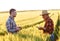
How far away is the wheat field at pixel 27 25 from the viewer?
2530 mm

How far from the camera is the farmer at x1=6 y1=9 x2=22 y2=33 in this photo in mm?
2547

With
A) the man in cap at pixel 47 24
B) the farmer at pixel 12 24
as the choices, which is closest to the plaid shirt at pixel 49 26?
the man in cap at pixel 47 24

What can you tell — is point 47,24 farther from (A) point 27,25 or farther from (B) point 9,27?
(B) point 9,27

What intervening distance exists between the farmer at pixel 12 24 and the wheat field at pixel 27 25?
0.12ft

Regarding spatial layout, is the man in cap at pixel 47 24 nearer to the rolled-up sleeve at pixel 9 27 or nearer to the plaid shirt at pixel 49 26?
→ the plaid shirt at pixel 49 26

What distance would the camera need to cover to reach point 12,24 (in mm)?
2557

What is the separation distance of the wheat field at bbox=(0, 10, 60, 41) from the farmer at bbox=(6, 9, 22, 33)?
0.04 metres

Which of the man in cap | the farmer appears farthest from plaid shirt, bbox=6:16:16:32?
the man in cap

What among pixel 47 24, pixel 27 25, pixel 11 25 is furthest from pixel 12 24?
pixel 47 24

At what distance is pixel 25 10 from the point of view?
2.67 meters

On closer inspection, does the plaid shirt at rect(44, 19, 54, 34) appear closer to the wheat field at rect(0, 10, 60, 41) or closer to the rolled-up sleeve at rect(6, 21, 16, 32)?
the wheat field at rect(0, 10, 60, 41)

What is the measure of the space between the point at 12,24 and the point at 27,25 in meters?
0.18
